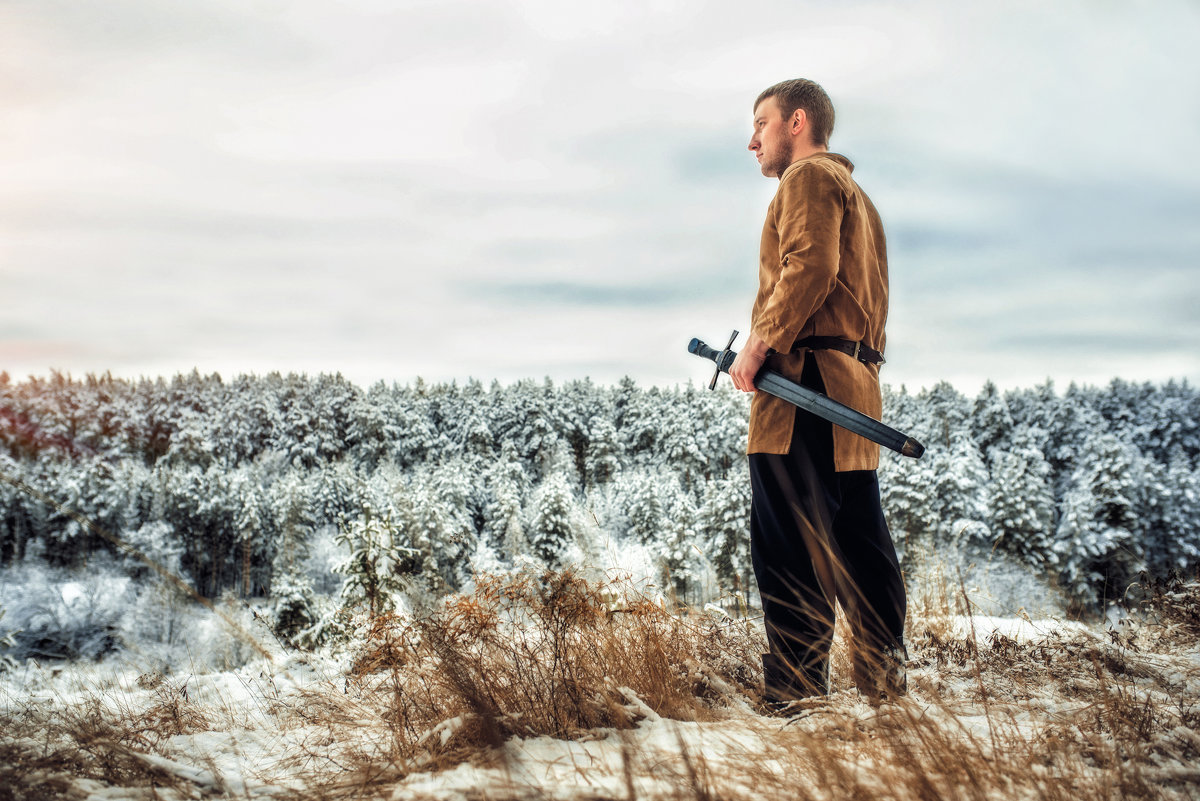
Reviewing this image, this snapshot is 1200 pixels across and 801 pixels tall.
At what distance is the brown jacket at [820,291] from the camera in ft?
7.98

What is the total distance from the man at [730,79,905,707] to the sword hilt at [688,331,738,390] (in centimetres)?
14

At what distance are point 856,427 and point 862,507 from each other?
44 cm

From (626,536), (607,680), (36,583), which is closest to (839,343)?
(607,680)

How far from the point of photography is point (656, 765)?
168cm

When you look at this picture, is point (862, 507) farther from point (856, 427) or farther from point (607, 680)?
point (607, 680)

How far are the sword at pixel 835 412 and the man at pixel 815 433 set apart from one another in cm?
7

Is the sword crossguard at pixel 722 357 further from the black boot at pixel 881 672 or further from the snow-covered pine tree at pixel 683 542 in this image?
the snow-covered pine tree at pixel 683 542

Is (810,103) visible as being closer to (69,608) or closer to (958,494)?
(958,494)

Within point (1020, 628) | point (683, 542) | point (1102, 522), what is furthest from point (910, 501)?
point (1020, 628)

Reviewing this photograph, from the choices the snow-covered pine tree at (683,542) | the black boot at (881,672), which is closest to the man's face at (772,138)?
the black boot at (881,672)

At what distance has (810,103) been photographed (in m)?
2.76

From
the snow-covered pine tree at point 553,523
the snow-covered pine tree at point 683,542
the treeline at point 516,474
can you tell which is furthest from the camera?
the snow-covered pine tree at point 553,523

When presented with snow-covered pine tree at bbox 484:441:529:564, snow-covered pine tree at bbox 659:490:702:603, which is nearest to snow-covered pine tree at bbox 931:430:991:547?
snow-covered pine tree at bbox 659:490:702:603

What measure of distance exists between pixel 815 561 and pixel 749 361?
83 cm
